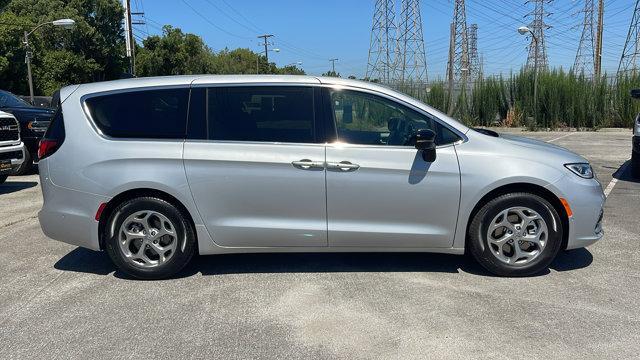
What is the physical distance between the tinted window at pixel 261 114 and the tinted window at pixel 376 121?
28 cm

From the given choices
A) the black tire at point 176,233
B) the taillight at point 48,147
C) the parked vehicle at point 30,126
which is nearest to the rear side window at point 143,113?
the taillight at point 48,147

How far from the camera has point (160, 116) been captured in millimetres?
4766

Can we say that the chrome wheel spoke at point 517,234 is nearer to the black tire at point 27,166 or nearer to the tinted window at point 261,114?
the tinted window at point 261,114

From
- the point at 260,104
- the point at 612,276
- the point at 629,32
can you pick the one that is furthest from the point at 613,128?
the point at 260,104

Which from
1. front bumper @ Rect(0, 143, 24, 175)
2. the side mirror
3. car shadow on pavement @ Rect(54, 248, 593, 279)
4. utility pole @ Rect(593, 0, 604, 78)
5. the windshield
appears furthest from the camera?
utility pole @ Rect(593, 0, 604, 78)

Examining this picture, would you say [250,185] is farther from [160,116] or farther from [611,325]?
[611,325]

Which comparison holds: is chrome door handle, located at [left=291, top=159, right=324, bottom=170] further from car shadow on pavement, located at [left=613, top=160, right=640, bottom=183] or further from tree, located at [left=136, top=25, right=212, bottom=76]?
tree, located at [left=136, top=25, right=212, bottom=76]

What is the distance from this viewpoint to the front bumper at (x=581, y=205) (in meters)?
4.63

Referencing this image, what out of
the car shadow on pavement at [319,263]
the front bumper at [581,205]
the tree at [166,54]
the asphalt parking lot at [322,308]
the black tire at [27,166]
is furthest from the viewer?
the tree at [166,54]

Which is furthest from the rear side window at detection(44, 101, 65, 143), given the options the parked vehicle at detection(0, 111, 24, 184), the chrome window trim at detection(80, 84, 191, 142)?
the parked vehicle at detection(0, 111, 24, 184)

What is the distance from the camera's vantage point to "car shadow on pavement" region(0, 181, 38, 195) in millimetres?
9695

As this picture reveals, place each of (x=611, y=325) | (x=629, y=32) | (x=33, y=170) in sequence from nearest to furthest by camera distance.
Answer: (x=611, y=325)
(x=33, y=170)
(x=629, y=32)

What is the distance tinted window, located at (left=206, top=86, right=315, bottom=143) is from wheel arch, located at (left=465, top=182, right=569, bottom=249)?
5.18 ft

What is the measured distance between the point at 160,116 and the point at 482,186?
2.90m
